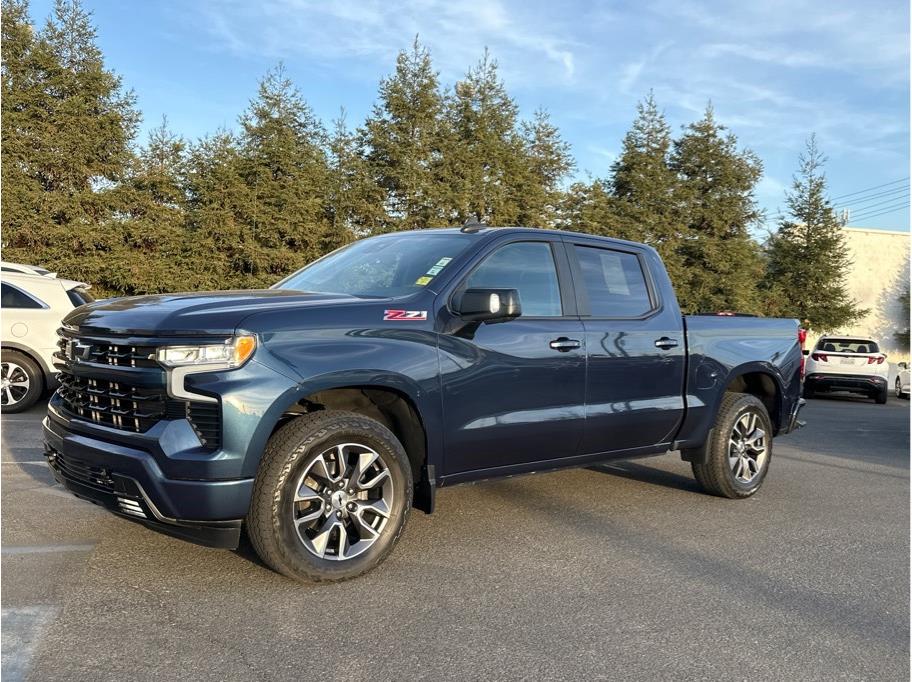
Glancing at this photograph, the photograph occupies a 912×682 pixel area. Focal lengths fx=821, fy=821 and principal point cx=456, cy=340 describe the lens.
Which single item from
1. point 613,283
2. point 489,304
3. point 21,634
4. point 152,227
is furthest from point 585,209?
point 21,634

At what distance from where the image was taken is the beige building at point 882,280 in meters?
38.0

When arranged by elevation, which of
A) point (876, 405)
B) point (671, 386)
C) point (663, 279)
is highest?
point (663, 279)

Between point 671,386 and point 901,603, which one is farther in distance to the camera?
point 671,386

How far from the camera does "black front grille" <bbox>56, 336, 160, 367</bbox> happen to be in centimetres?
388

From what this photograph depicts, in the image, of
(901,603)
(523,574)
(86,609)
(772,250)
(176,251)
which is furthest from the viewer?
(772,250)

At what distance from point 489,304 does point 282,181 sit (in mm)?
15020

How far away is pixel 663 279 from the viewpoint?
6156 mm

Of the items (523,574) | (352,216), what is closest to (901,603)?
(523,574)

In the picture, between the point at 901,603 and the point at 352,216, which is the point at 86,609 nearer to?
the point at 901,603

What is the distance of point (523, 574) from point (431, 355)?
126 cm

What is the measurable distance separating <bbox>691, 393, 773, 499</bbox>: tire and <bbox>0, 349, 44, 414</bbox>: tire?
26.4 ft

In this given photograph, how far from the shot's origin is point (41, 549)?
454 cm

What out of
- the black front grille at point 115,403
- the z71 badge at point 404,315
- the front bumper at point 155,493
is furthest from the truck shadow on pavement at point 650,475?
the black front grille at point 115,403

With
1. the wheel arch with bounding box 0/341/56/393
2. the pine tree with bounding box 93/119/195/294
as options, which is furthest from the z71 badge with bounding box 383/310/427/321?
the pine tree with bounding box 93/119/195/294
